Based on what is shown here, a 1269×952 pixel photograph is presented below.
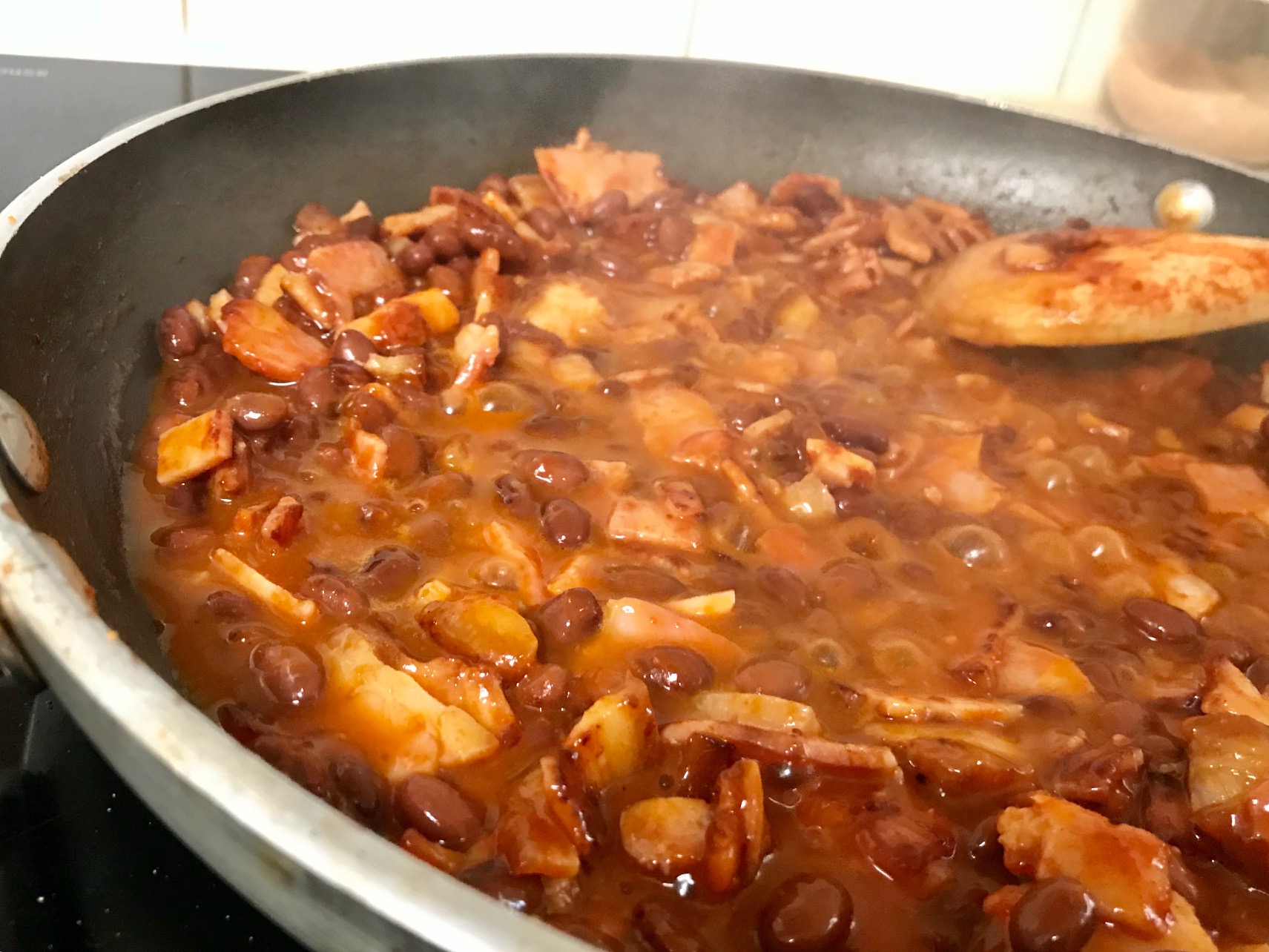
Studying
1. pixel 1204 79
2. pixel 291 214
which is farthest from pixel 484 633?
pixel 1204 79

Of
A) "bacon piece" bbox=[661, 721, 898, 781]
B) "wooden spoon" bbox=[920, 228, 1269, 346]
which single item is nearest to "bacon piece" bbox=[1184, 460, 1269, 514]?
"wooden spoon" bbox=[920, 228, 1269, 346]

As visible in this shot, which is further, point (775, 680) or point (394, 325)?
point (394, 325)

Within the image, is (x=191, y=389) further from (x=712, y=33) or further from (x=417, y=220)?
(x=712, y=33)

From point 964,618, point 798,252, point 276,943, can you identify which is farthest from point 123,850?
point 798,252

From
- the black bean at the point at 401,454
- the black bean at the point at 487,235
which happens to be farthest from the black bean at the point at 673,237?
the black bean at the point at 401,454

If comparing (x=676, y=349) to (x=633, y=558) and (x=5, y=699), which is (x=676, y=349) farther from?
(x=5, y=699)

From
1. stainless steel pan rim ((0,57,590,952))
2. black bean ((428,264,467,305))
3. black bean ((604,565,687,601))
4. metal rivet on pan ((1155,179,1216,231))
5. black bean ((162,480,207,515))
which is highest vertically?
metal rivet on pan ((1155,179,1216,231))

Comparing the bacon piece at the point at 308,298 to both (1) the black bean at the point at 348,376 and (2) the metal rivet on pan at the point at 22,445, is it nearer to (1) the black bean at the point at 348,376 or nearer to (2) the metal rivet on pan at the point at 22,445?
(1) the black bean at the point at 348,376

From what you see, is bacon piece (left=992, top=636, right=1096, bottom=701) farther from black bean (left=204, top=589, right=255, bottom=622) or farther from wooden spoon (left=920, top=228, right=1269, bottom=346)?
black bean (left=204, top=589, right=255, bottom=622)
